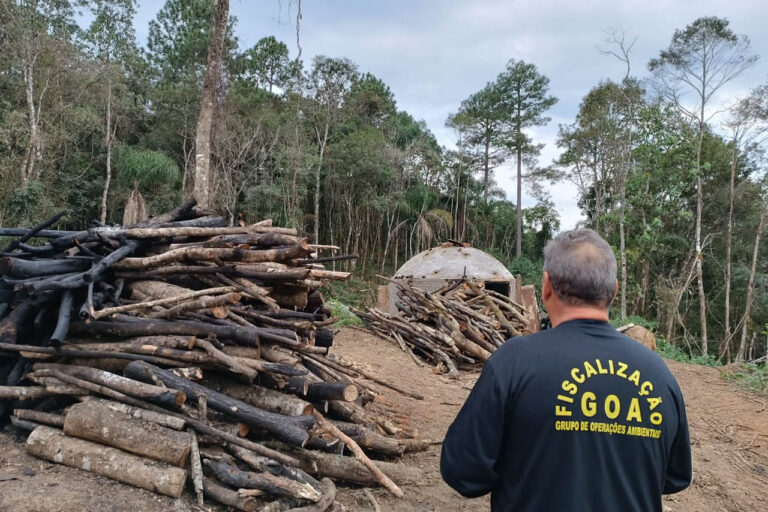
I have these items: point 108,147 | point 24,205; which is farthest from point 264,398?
point 108,147

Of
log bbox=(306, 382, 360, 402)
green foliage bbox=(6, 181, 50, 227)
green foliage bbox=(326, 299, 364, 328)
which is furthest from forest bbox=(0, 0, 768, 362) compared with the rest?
log bbox=(306, 382, 360, 402)

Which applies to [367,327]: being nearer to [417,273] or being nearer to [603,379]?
[417,273]

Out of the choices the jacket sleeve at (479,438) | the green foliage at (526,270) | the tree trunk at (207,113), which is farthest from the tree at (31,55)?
the green foliage at (526,270)

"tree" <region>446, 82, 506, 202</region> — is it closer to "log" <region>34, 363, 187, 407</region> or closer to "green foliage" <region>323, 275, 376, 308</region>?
"green foliage" <region>323, 275, 376, 308</region>

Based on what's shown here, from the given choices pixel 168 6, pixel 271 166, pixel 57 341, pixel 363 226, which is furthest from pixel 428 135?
pixel 57 341

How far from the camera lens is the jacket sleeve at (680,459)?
6.28 ft

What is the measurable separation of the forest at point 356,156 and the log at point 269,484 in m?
15.9

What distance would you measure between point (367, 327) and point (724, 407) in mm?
7417

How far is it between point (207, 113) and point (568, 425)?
1087 centimetres

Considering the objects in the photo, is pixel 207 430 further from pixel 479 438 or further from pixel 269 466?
pixel 479 438

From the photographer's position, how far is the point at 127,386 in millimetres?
3805

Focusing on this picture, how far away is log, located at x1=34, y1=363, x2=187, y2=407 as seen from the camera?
3662 millimetres

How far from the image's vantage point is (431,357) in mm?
10516

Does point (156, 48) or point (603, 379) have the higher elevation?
point (156, 48)
